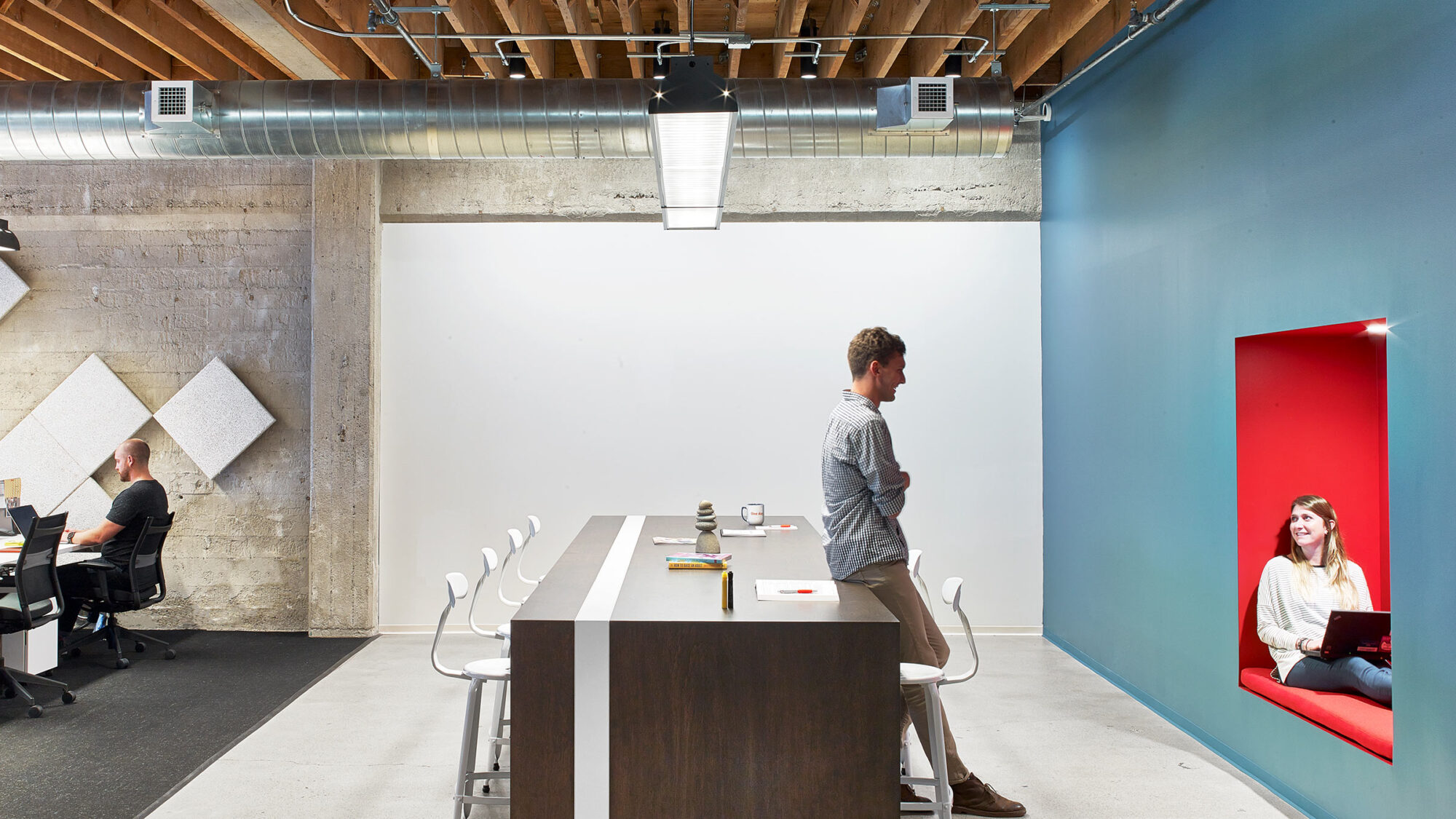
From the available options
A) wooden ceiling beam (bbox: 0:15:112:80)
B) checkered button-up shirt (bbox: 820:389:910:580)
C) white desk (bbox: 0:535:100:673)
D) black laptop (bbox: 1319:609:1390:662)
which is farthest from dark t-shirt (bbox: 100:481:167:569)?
black laptop (bbox: 1319:609:1390:662)

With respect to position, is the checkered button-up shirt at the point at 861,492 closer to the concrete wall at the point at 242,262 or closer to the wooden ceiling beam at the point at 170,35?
the concrete wall at the point at 242,262

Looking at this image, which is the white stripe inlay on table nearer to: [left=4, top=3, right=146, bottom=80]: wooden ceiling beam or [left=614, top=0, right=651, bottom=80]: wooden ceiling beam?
[left=614, top=0, right=651, bottom=80]: wooden ceiling beam

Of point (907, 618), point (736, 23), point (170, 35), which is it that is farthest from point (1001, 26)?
point (170, 35)

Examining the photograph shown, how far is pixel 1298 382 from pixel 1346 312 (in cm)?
80

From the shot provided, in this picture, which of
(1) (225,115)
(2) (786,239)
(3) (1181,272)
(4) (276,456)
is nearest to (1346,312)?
(3) (1181,272)

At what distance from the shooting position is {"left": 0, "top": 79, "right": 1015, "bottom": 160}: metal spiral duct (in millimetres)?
4547

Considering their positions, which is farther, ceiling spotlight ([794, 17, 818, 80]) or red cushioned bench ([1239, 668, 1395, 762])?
ceiling spotlight ([794, 17, 818, 80])

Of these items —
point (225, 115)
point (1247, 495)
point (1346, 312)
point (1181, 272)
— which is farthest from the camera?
point (225, 115)

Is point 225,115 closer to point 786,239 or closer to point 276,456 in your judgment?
point 276,456

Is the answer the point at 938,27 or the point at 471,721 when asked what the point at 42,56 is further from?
the point at 938,27

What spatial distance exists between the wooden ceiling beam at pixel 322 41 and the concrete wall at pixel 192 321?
1.06m

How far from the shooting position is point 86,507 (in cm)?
584

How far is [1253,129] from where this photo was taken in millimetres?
3492

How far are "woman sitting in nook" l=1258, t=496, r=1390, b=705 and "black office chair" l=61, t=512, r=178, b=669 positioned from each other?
18.1ft
